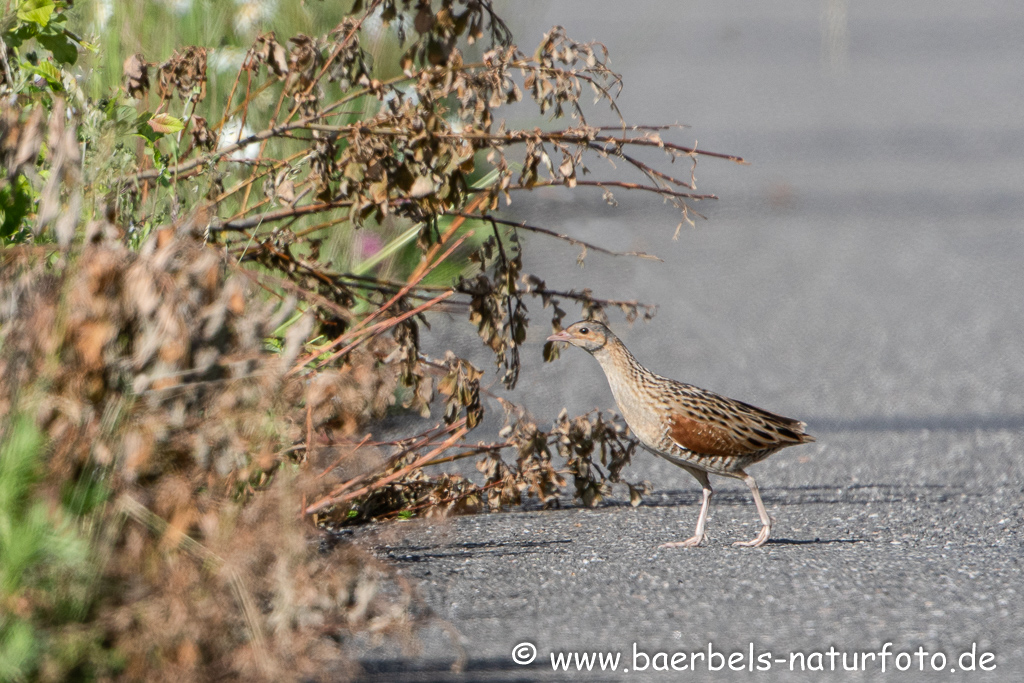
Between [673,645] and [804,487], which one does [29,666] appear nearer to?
[673,645]

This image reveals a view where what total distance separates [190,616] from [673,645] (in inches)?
59.4

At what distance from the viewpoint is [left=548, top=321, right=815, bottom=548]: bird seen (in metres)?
4.57

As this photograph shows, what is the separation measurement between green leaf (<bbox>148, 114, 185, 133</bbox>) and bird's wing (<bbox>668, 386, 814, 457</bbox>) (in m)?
2.10

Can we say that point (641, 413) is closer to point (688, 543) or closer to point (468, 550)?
point (688, 543)

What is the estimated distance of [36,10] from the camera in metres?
3.54

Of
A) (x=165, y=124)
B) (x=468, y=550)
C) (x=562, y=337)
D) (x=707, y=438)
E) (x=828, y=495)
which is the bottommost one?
(x=468, y=550)

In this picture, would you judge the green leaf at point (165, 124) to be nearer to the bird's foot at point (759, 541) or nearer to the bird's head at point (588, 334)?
the bird's head at point (588, 334)

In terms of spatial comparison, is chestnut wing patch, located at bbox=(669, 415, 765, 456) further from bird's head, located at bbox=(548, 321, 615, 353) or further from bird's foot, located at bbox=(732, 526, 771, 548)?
bird's head, located at bbox=(548, 321, 615, 353)

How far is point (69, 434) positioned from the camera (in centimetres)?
248

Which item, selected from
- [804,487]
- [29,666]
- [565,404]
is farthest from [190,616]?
[565,404]

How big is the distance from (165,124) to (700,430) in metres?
2.22

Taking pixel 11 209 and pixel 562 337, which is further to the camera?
pixel 562 337

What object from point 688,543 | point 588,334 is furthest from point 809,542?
point 588,334

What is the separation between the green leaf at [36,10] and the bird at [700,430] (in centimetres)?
226
